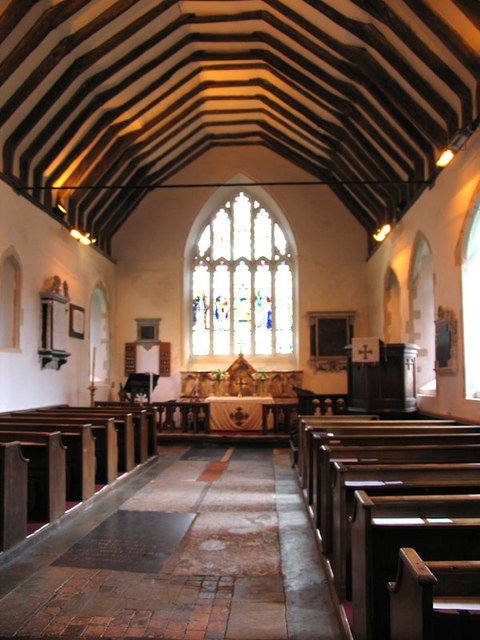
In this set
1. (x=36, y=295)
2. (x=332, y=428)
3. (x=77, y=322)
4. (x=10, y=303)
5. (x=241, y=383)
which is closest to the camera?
(x=332, y=428)

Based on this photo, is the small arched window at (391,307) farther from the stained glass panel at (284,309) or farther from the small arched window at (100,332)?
the small arched window at (100,332)

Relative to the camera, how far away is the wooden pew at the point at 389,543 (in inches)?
84.1

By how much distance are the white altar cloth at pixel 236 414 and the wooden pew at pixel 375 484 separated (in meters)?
7.17

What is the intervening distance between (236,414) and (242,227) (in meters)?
5.41

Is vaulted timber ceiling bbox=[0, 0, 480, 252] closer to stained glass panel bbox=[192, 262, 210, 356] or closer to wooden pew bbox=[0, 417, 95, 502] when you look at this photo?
stained glass panel bbox=[192, 262, 210, 356]

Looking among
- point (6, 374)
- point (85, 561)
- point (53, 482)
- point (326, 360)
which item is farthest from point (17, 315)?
point (326, 360)

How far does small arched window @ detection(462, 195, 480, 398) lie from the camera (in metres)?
6.52

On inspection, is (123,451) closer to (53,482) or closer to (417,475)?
(53,482)

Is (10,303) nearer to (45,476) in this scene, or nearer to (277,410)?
(45,476)

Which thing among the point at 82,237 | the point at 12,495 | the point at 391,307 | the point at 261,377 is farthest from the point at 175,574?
the point at 261,377

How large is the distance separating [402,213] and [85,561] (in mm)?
7618

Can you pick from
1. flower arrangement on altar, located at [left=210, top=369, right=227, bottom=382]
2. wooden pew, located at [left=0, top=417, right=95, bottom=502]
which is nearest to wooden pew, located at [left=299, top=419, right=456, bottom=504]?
wooden pew, located at [left=0, top=417, right=95, bottom=502]

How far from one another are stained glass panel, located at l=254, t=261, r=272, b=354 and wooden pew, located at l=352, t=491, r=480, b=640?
11070 millimetres

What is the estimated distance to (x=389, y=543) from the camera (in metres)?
2.19
